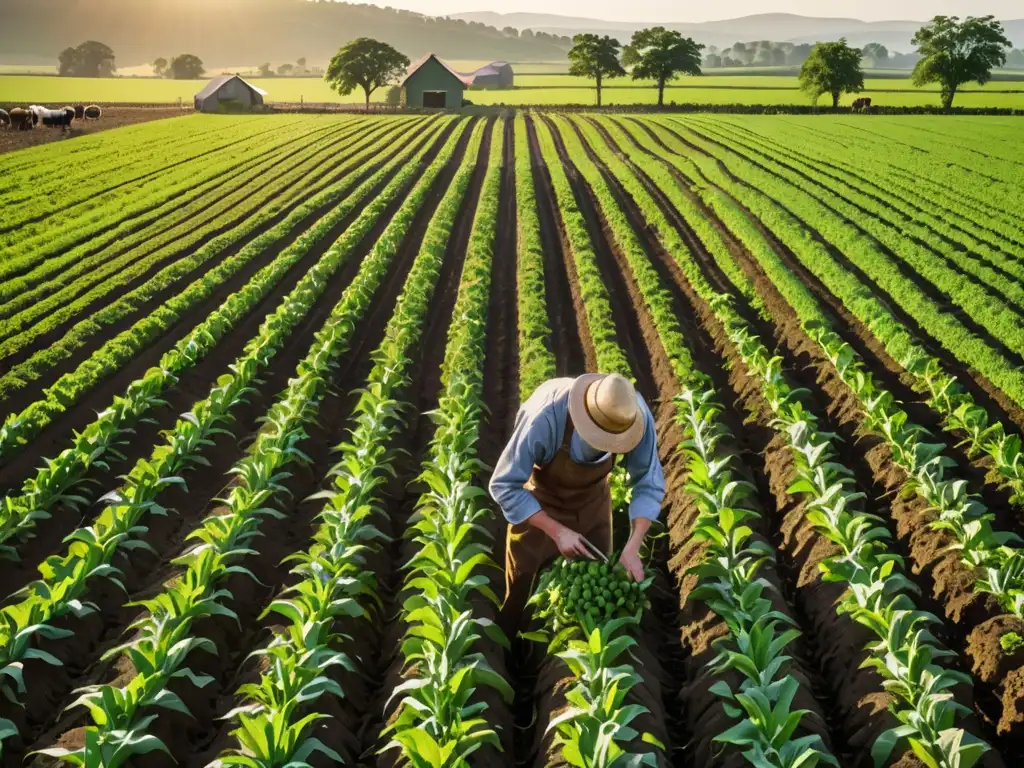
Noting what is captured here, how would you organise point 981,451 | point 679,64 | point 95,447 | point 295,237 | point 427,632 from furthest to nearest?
point 679,64 → point 295,237 → point 95,447 → point 981,451 → point 427,632

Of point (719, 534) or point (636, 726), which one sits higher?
point (719, 534)

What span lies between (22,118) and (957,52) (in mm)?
64178

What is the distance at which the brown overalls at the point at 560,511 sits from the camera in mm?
5934

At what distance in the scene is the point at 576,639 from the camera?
582 centimetres

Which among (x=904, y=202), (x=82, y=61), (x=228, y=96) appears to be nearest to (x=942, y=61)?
(x=904, y=202)

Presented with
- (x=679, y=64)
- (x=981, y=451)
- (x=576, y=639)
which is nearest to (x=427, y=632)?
(x=576, y=639)

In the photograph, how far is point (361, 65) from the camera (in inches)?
2859

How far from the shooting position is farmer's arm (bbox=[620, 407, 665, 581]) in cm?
572

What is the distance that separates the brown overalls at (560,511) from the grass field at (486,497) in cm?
32

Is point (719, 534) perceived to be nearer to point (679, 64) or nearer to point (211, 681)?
point (211, 681)

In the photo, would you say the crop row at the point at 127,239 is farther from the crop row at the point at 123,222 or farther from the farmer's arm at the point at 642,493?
the farmer's arm at the point at 642,493

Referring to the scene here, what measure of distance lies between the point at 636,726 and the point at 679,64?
75.3 metres

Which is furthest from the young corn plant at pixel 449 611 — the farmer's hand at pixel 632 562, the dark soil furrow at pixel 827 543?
the dark soil furrow at pixel 827 543

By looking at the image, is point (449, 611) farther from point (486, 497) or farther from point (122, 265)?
point (122, 265)
